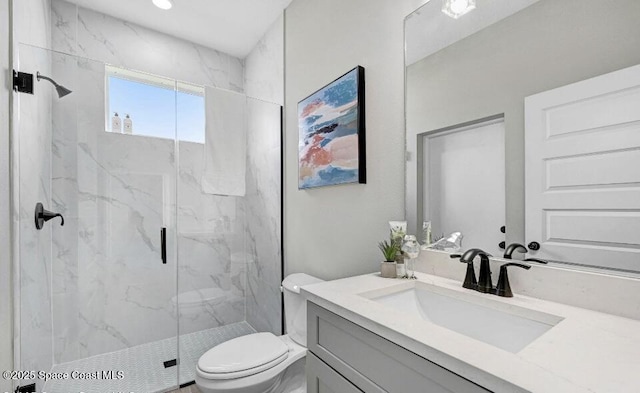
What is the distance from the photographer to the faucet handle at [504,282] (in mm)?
903

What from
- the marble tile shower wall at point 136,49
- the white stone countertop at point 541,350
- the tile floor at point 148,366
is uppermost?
the marble tile shower wall at point 136,49

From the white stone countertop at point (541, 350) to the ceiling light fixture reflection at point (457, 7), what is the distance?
1.06 m

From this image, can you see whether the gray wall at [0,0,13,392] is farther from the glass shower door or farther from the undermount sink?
the undermount sink

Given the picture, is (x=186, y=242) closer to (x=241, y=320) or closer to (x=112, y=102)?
(x=241, y=320)

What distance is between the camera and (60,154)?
6.27 ft

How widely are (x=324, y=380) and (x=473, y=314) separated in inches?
20.4

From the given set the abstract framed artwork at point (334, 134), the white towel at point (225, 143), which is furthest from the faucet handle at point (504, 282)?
the white towel at point (225, 143)

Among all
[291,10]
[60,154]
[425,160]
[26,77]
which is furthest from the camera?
[291,10]

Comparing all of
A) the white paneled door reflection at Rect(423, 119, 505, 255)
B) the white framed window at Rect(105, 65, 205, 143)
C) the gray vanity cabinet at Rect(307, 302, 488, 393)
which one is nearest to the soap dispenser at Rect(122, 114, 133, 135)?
the white framed window at Rect(105, 65, 205, 143)

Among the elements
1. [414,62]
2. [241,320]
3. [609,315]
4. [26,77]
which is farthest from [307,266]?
[26,77]

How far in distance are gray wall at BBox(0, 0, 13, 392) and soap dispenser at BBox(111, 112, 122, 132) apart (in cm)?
81

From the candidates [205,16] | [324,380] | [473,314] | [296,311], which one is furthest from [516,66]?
[205,16]

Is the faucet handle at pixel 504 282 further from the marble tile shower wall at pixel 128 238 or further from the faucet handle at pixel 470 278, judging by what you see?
the marble tile shower wall at pixel 128 238

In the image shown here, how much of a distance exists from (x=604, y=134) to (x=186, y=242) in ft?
8.08
